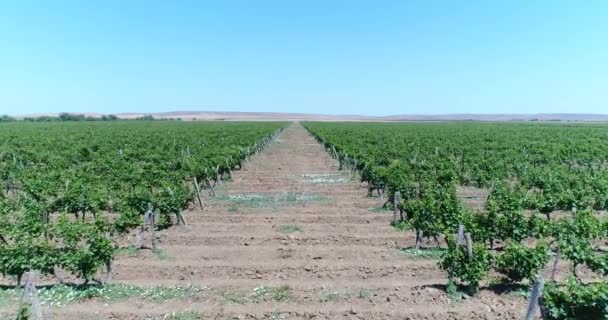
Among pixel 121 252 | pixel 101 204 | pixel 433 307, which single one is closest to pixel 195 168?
pixel 101 204

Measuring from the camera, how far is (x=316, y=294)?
9.20 meters

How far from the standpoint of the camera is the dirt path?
27.8 ft

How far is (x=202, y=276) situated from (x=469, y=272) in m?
5.97

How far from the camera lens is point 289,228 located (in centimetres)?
1457

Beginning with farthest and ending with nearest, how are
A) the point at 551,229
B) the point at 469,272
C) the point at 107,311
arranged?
the point at 551,229, the point at 469,272, the point at 107,311

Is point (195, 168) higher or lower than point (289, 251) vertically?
higher

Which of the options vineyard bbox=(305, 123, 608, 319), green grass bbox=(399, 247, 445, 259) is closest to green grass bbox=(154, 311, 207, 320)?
vineyard bbox=(305, 123, 608, 319)

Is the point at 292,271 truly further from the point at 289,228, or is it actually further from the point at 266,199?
the point at 266,199

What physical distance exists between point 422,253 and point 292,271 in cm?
373

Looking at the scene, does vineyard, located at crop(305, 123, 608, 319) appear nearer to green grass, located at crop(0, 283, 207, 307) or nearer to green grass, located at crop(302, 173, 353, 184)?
green grass, located at crop(302, 173, 353, 184)

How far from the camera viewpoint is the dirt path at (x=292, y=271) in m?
8.48

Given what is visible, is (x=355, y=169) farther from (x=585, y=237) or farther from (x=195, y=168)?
(x=585, y=237)

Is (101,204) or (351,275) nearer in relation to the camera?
(351,275)

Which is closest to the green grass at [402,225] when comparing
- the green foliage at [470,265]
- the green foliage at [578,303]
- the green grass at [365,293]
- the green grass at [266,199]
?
the green foliage at [470,265]
